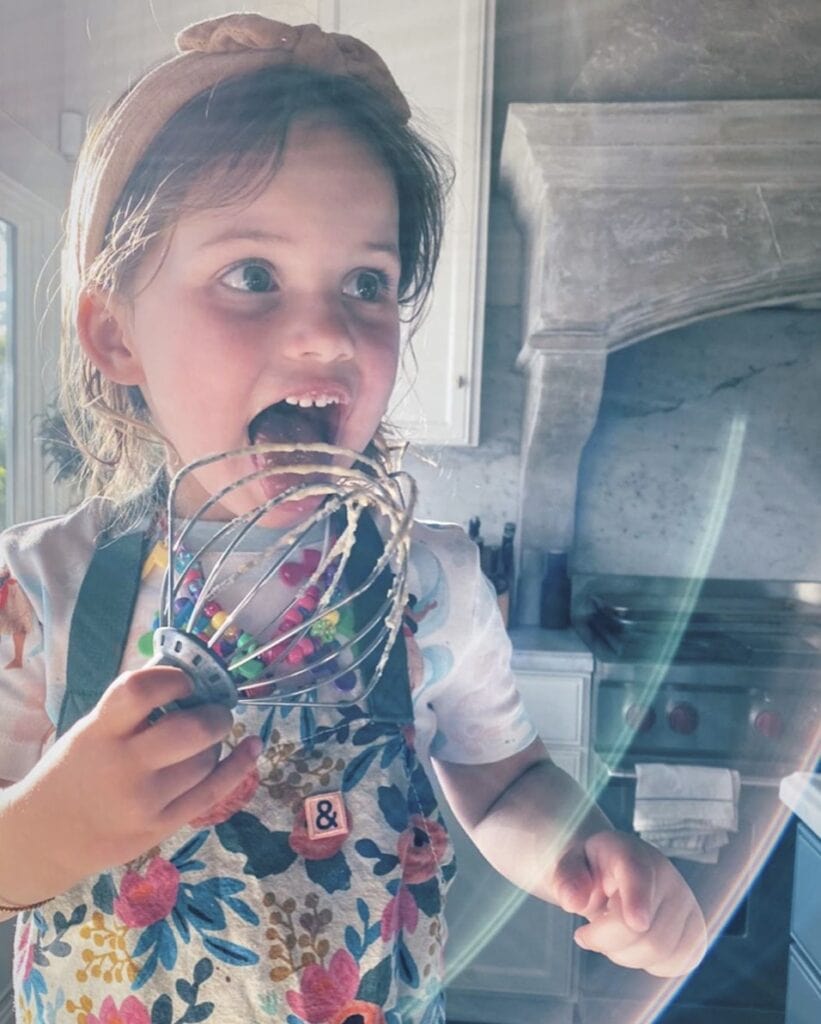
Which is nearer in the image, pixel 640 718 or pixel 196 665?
pixel 196 665

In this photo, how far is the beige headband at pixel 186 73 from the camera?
0.20m

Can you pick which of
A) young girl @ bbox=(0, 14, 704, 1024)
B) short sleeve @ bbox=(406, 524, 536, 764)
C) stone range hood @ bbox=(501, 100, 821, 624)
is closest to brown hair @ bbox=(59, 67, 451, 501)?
young girl @ bbox=(0, 14, 704, 1024)

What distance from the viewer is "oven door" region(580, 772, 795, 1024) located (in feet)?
2.30

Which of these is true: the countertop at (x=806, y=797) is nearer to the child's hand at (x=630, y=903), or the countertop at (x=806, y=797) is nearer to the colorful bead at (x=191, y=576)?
the child's hand at (x=630, y=903)

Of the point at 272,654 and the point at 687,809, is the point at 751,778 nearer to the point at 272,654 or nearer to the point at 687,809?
the point at 687,809

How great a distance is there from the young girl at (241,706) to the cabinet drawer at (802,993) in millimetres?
440

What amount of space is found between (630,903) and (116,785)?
0.46 feet

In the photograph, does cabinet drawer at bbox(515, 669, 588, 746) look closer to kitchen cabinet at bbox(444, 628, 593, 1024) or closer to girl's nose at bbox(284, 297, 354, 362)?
kitchen cabinet at bbox(444, 628, 593, 1024)

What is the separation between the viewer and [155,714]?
6.0 inches

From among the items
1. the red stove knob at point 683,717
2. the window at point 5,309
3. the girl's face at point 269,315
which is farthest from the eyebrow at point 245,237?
the red stove knob at point 683,717

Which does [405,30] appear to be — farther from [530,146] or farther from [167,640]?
[167,640]

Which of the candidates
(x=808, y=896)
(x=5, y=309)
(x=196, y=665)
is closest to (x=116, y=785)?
(x=196, y=665)

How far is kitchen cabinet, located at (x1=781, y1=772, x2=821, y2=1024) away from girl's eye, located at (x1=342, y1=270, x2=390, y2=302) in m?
0.50

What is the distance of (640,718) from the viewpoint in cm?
71
